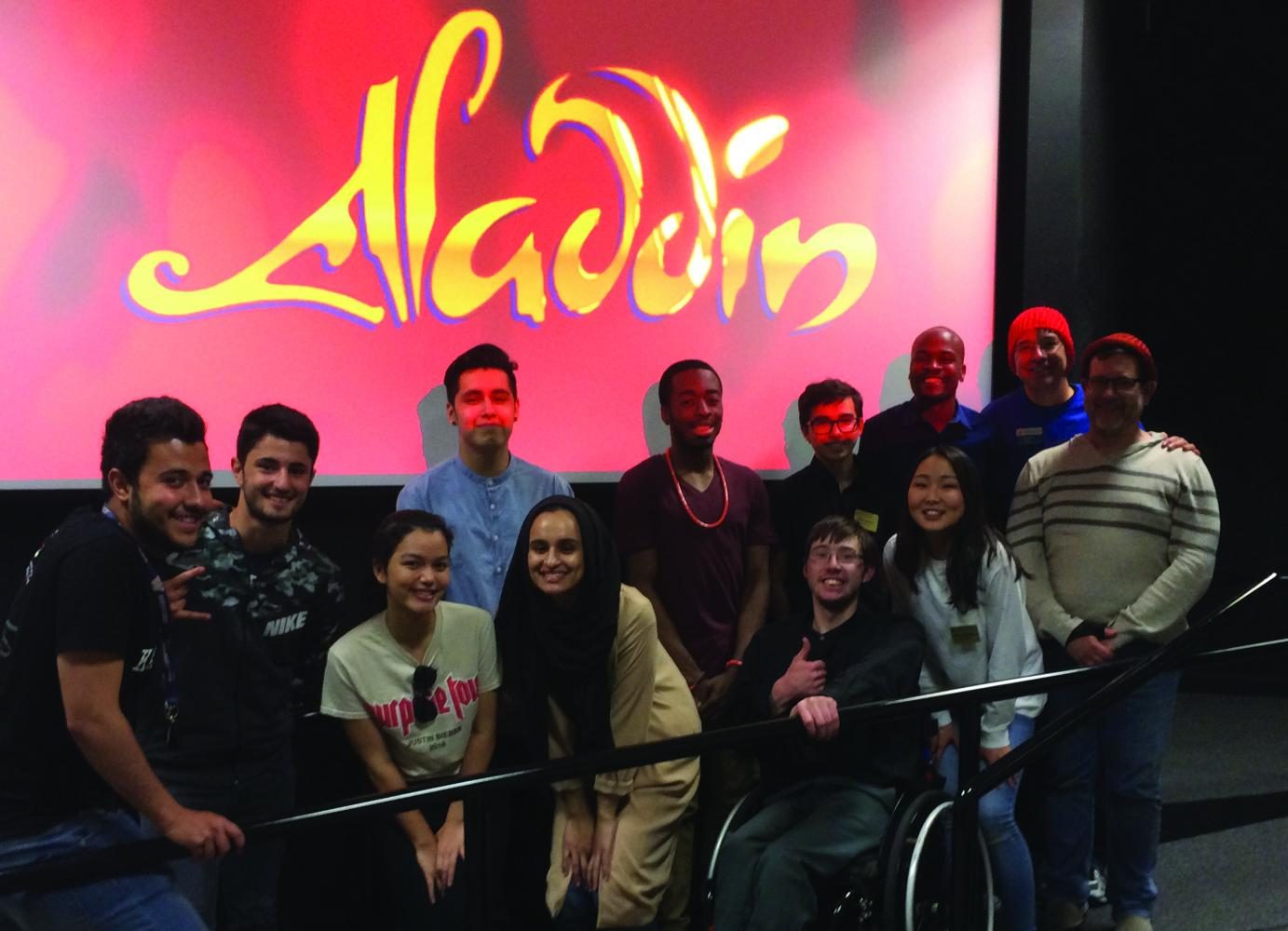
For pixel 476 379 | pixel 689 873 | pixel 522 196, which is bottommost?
pixel 689 873

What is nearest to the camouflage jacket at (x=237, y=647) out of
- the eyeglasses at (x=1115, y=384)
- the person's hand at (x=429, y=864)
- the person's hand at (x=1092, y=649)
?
the person's hand at (x=429, y=864)

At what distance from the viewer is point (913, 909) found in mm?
2535

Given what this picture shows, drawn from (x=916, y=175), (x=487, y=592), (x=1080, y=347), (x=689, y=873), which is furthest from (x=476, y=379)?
(x=1080, y=347)

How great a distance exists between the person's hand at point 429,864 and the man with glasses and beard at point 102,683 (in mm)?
798

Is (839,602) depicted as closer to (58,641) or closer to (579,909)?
(579,909)

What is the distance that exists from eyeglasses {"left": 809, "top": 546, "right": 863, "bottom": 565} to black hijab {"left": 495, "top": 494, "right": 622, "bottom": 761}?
20.1 inches

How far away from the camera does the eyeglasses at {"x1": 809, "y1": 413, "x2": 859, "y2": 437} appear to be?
3.57m

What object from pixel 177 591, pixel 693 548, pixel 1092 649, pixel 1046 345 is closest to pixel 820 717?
pixel 693 548

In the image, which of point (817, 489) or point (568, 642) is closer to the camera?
point (568, 642)

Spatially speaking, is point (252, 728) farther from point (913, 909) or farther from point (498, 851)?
point (913, 909)

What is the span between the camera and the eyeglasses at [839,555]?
295 centimetres

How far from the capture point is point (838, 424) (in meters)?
3.57

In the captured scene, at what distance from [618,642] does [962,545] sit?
3.08 feet

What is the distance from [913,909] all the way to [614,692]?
0.82 m
